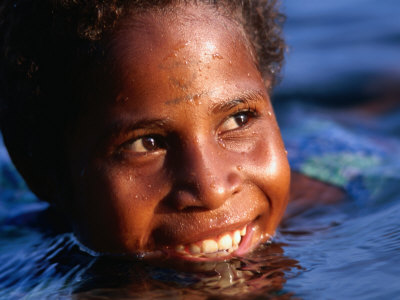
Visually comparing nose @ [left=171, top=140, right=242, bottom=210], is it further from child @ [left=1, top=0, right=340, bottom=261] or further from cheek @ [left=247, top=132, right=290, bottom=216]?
cheek @ [left=247, top=132, right=290, bottom=216]

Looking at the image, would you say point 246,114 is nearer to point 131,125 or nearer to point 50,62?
point 131,125

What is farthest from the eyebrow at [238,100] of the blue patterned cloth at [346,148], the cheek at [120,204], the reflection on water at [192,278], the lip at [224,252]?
the blue patterned cloth at [346,148]

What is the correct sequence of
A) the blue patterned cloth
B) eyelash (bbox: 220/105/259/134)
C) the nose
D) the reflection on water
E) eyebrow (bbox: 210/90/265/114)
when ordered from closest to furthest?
1. the reflection on water
2. the nose
3. eyebrow (bbox: 210/90/265/114)
4. eyelash (bbox: 220/105/259/134)
5. the blue patterned cloth

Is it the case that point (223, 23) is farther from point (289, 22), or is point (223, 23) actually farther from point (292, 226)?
point (289, 22)

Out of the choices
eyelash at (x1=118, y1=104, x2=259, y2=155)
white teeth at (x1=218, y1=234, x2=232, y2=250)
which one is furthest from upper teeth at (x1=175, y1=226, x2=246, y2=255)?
eyelash at (x1=118, y1=104, x2=259, y2=155)

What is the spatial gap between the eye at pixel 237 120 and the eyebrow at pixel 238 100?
0.07 m

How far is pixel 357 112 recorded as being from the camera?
503 centimetres

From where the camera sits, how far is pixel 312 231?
279cm

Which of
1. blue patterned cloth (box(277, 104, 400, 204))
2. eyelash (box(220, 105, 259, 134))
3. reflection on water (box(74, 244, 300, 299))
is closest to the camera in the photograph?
reflection on water (box(74, 244, 300, 299))

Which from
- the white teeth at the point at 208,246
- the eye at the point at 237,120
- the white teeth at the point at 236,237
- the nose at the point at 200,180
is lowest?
the white teeth at the point at 208,246

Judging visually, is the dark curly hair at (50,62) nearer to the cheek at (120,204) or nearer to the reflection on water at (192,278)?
the cheek at (120,204)

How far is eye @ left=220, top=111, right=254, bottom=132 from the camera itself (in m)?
2.38

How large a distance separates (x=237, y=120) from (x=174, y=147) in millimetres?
340

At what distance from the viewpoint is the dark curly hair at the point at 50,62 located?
2.30m
